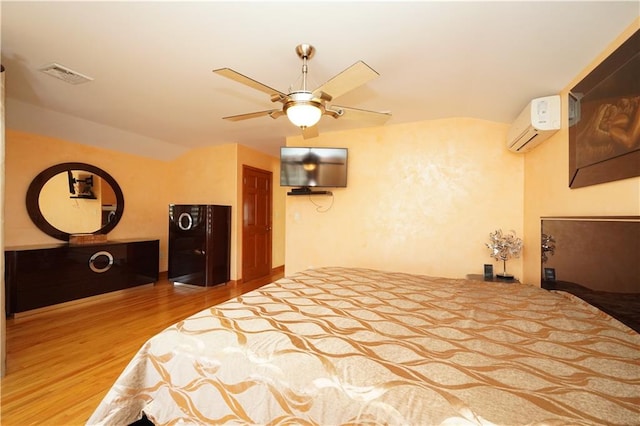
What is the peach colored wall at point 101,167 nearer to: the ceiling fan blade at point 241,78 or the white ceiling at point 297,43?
the white ceiling at point 297,43

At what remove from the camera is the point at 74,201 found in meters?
3.74

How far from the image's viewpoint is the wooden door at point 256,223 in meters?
4.68

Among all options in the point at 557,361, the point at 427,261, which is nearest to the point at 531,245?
the point at 427,261

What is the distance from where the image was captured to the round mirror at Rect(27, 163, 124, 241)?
3445mm

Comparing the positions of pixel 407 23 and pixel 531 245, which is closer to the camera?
pixel 407 23

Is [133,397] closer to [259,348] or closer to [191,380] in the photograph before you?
[191,380]

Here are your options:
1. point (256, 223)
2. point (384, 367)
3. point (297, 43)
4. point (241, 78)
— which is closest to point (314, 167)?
point (297, 43)

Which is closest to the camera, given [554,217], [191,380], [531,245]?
[191,380]

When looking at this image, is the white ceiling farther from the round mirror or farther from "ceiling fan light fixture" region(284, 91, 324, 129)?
the round mirror

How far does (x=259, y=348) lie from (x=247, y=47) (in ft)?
6.15

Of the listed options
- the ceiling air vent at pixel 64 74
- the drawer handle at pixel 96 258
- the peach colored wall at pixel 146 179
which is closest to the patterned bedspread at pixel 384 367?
the ceiling air vent at pixel 64 74

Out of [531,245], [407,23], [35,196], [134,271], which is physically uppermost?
[407,23]

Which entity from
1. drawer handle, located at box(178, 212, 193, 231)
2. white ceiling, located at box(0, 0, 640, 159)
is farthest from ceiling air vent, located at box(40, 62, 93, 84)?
drawer handle, located at box(178, 212, 193, 231)

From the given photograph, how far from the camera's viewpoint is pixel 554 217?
6.94ft
